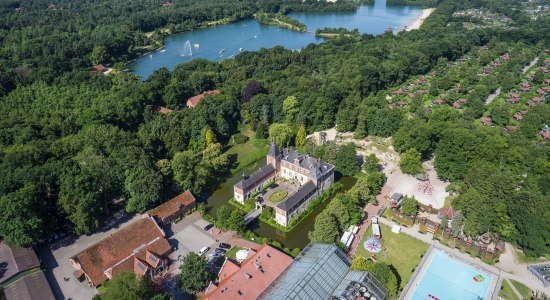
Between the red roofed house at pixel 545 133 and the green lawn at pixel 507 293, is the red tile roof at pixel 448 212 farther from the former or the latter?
the red roofed house at pixel 545 133

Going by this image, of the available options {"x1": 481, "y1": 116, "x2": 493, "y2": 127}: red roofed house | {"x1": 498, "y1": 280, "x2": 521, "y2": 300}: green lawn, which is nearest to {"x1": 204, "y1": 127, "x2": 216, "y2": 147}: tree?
{"x1": 498, "y1": 280, "x2": 521, "y2": 300}: green lawn

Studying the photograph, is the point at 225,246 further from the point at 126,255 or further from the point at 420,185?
the point at 420,185

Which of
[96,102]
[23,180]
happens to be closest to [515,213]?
[23,180]

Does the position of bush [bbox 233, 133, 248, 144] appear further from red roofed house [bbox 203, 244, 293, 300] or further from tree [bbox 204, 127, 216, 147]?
red roofed house [bbox 203, 244, 293, 300]

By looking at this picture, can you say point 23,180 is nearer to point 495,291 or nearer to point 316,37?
point 495,291

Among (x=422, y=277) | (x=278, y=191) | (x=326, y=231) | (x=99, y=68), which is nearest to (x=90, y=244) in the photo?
(x=278, y=191)

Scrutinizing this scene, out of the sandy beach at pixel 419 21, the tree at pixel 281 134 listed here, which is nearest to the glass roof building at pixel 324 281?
the tree at pixel 281 134
